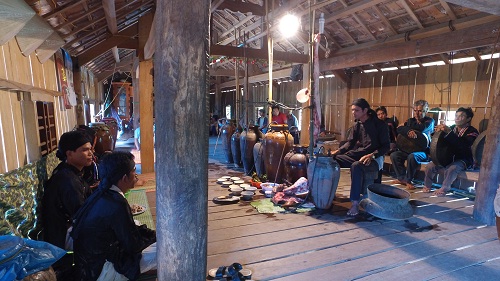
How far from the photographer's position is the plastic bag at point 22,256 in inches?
64.9

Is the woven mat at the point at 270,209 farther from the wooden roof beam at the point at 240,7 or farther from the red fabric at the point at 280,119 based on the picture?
the wooden roof beam at the point at 240,7

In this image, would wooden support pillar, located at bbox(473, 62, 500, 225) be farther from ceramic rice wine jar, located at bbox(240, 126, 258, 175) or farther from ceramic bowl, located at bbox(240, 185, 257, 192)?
ceramic rice wine jar, located at bbox(240, 126, 258, 175)

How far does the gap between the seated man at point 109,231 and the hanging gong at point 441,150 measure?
5050 millimetres

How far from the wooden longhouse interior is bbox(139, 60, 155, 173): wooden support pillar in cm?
3

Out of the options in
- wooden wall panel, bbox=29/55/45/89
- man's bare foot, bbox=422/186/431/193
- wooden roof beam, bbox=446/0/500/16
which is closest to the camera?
wooden roof beam, bbox=446/0/500/16

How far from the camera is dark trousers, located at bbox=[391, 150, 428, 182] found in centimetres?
570

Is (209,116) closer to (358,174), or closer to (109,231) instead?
(109,231)

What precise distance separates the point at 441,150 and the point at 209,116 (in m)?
4.98

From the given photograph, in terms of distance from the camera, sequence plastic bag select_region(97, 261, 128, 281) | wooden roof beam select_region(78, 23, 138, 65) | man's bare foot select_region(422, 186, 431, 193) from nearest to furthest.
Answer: plastic bag select_region(97, 261, 128, 281)
man's bare foot select_region(422, 186, 431, 193)
wooden roof beam select_region(78, 23, 138, 65)

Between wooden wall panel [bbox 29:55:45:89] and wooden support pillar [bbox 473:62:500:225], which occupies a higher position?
wooden wall panel [bbox 29:55:45:89]

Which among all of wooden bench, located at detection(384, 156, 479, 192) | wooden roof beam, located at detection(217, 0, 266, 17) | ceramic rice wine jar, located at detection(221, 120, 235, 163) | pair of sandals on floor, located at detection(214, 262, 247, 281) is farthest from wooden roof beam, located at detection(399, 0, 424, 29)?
pair of sandals on floor, located at detection(214, 262, 247, 281)

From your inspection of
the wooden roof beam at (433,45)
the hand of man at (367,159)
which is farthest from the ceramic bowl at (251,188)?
the wooden roof beam at (433,45)

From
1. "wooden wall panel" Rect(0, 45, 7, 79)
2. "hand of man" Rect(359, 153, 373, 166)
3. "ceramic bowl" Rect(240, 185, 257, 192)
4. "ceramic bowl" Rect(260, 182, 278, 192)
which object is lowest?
"ceramic bowl" Rect(240, 185, 257, 192)

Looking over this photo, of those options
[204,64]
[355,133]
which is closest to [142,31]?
[355,133]
